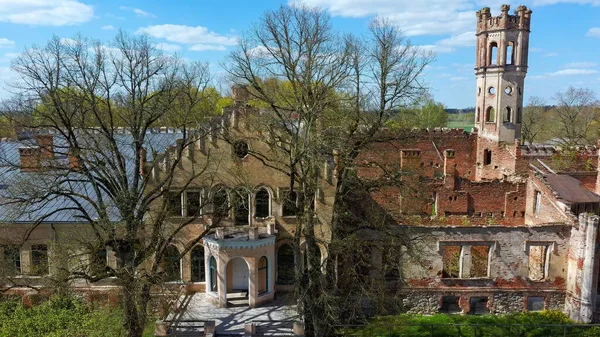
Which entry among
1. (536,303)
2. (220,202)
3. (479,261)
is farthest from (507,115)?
(220,202)

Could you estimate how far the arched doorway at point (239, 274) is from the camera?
69.7 feet

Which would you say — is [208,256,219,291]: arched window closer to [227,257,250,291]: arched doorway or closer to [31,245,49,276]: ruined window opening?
[227,257,250,291]: arched doorway

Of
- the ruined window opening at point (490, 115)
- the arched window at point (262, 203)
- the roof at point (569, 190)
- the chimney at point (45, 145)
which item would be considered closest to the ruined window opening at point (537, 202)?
the roof at point (569, 190)

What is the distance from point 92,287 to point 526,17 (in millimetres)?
34365

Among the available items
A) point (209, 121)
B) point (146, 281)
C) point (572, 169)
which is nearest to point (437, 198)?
point (572, 169)

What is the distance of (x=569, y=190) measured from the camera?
88.8 ft

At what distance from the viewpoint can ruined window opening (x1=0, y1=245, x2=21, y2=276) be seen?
1915cm

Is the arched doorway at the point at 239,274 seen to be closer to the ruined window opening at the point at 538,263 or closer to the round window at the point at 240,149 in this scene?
the round window at the point at 240,149

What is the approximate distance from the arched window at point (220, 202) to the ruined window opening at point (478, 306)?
507 inches

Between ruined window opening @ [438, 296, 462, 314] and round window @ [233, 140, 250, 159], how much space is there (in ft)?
39.6

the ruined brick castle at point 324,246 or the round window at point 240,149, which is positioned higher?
the round window at point 240,149

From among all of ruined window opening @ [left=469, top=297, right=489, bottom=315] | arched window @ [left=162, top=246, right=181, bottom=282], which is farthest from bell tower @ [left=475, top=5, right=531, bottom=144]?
arched window @ [left=162, top=246, right=181, bottom=282]

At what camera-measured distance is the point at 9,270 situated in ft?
64.5

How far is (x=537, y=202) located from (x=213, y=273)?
19.3 metres
